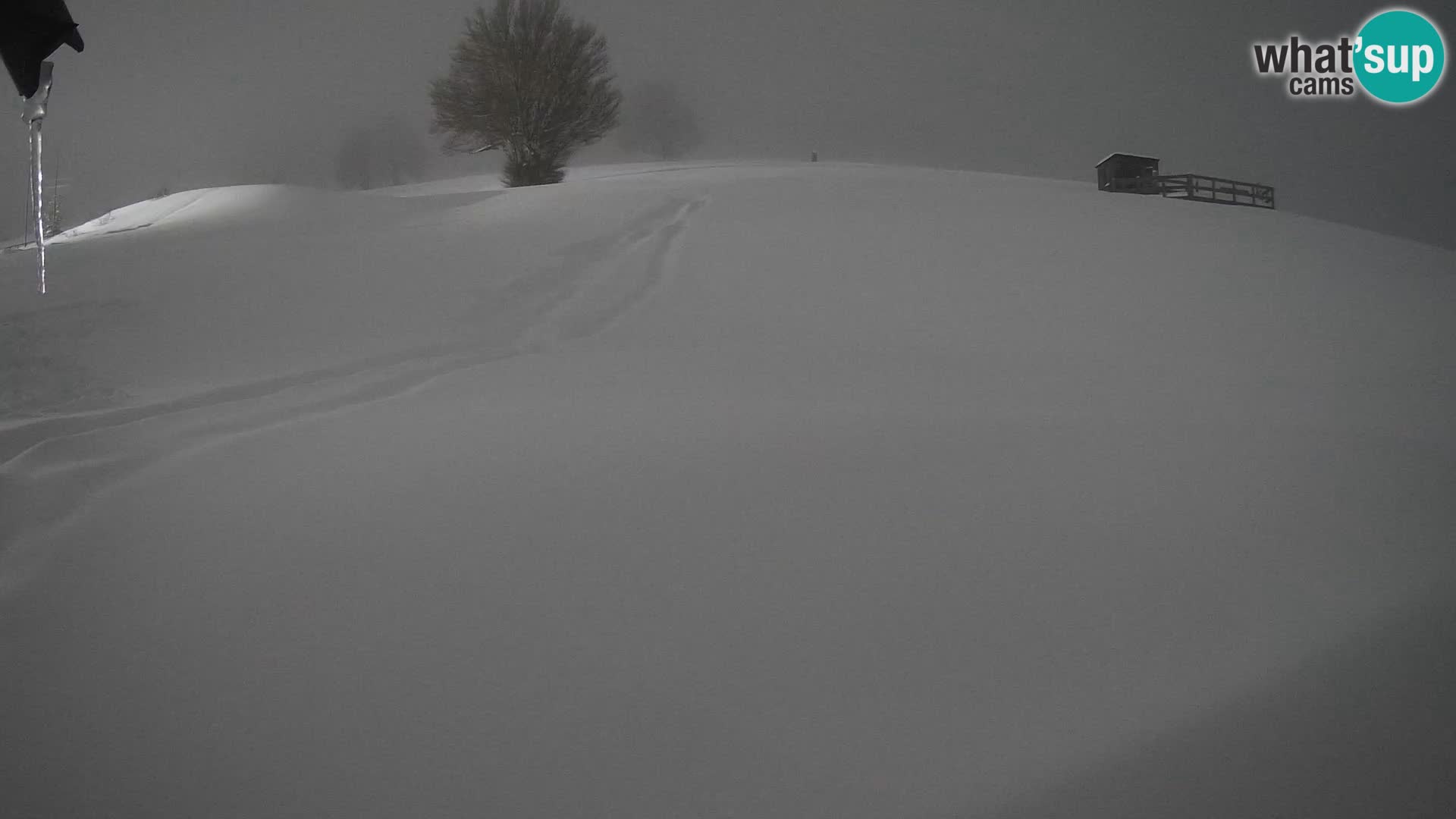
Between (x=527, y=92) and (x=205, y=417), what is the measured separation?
14.3 metres

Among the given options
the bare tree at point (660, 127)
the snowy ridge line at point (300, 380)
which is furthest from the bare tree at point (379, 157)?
the snowy ridge line at point (300, 380)

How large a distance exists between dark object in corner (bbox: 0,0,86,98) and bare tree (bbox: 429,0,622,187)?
1401cm

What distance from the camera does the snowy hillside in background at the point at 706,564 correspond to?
167cm

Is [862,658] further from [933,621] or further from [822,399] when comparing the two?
[822,399]

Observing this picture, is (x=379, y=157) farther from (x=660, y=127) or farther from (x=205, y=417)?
(x=205, y=417)

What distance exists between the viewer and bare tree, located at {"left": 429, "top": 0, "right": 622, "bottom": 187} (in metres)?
15.6

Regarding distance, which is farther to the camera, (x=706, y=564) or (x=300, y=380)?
(x=300, y=380)

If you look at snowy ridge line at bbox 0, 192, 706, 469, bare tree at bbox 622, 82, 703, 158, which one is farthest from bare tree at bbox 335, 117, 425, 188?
snowy ridge line at bbox 0, 192, 706, 469

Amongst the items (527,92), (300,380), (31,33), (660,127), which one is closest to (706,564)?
(300,380)

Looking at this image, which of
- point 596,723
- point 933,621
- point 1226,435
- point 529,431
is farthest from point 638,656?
point 1226,435

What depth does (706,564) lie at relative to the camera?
2369mm

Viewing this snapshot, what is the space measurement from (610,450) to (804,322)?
2672 mm

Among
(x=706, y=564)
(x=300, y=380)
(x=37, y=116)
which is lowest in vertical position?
(x=706, y=564)

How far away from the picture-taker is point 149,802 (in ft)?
5.09
